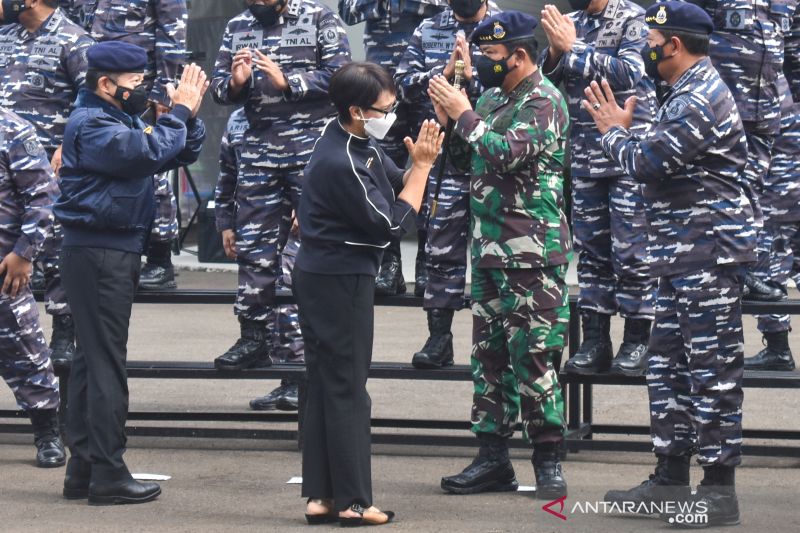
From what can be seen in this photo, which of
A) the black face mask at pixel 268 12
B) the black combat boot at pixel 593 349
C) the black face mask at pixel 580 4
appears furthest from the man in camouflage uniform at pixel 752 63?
the black face mask at pixel 268 12

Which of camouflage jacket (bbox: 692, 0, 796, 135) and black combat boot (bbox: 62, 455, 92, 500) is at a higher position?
camouflage jacket (bbox: 692, 0, 796, 135)

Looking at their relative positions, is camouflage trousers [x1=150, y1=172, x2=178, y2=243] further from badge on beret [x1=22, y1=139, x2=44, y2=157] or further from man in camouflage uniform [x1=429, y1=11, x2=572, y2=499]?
man in camouflage uniform [x1=429, y1=11, x2=572, y2=499]

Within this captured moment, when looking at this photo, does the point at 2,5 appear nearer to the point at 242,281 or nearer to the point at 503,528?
the point at 242,281

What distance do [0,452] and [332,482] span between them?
99.9 inches

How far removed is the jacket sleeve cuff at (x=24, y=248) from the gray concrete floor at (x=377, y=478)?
109 cm

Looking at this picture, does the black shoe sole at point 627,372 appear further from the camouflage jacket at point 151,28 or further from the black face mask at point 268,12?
the camouflage jacket at point 151,28

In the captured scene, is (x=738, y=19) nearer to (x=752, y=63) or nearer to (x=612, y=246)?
(x=752, y=63)

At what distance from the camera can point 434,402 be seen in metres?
8.82

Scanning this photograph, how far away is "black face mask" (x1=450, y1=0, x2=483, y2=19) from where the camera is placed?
22.8ft

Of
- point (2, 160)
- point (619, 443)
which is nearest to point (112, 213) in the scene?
point (2, 160)

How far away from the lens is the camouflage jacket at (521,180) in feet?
19.6

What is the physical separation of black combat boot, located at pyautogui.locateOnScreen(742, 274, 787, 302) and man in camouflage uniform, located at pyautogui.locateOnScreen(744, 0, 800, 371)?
617 mm

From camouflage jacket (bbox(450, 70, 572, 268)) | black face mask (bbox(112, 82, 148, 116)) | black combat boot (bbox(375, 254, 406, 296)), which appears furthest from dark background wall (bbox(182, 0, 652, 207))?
camouflage jacket (bbox(450, 70, 572, 268))

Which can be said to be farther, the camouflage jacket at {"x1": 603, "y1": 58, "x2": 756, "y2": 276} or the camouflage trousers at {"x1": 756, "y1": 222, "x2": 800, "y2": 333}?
the camouflage trousers at {"x1": 756, "y1": 222, "x2": 800, "y2": 333}
